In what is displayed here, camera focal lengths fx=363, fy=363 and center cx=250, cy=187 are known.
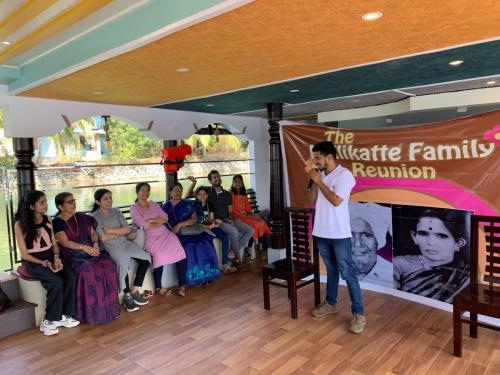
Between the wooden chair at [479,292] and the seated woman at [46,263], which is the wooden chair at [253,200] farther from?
the wooden chair at [479,292]

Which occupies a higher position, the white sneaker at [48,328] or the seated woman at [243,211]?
the seated woman at [243,211]

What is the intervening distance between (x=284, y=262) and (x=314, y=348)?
0.93 meters

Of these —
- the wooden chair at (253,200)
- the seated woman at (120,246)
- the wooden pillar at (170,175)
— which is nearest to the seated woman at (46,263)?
the seated woman at (120,246)

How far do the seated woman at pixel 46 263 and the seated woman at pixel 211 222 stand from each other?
5.51 ft

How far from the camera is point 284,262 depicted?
3482 millimetres

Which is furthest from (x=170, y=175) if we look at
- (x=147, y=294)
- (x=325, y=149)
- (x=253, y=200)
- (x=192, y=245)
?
(x=325, y=149)

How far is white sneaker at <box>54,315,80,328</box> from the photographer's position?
3.21 m

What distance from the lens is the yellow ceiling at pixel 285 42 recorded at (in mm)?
1805

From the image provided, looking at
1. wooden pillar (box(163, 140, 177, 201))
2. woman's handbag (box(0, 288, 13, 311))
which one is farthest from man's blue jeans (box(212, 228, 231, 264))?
woman's handbag (box(0, 288, 13, 311))

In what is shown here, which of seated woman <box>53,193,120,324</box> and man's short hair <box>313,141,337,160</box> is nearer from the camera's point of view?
man's short hair <box>313,141,337,160</box>

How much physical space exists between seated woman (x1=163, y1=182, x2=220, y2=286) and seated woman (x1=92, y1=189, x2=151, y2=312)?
475 mm

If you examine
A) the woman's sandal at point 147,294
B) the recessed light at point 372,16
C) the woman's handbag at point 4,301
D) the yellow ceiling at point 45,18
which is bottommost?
A: the woman's sandal at point 147,294

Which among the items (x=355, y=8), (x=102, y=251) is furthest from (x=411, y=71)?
(x=102, y=251)

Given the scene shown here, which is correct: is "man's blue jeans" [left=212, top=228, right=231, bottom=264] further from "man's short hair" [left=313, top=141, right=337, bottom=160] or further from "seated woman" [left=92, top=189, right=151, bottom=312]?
"man's short hair" [left=313, top=141, right=337, bottom=160]
